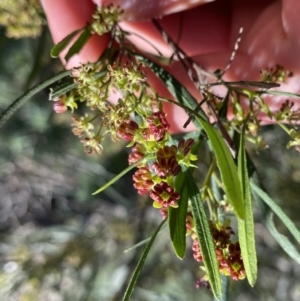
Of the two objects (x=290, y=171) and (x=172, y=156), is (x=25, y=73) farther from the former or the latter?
(x=172, y=156)

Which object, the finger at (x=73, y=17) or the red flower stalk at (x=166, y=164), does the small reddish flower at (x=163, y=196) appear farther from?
the finger at (x=73, y=17)

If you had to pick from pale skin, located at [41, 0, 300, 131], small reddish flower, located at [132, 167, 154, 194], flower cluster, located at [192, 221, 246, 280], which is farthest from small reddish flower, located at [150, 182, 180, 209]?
pale skin, located at [41, 0, 300, 131]

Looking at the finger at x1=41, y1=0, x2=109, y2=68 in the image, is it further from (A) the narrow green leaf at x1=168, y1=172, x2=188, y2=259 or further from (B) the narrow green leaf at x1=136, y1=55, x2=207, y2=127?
(A) the narrow green leaf at x1=168, y1=172, x2=188, y2=259

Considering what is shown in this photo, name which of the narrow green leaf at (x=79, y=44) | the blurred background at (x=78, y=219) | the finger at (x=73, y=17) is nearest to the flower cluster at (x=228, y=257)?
the narrow green leaf at (x=79, y=44)

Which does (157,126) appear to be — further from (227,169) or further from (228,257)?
(228,257)

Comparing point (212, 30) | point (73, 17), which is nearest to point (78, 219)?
point (212, 30)

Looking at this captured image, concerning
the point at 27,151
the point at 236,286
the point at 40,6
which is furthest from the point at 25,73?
the point at 236,286

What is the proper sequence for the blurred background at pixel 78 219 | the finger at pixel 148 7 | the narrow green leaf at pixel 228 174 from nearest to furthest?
the narrow green leaf at pixel 228 174
the finger at pixel 148 7
the blurred background at pixel 78 219
